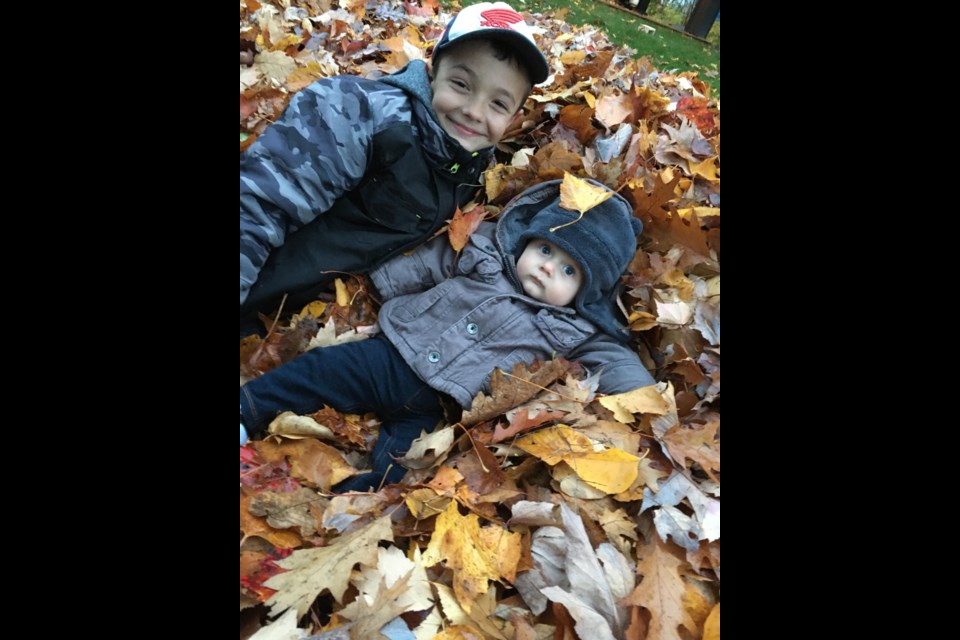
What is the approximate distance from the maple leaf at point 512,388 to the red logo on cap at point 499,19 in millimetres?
1203

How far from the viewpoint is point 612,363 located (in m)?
2.14

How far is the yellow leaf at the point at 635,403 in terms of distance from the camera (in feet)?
6.07

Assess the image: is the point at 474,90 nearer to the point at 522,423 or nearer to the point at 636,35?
the point at 522,423

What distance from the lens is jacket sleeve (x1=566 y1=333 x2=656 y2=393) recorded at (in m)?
2.05

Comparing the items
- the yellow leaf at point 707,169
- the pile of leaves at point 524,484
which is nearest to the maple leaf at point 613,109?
the pile of leaves at point 524,484

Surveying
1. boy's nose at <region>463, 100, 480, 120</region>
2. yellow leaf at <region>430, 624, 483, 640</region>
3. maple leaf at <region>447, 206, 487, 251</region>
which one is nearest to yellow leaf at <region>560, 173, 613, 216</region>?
maple leaf at <region>447, 206, 487, 251</region>

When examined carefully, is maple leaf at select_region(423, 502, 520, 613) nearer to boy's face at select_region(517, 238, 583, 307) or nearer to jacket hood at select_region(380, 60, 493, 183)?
boy's face at select_region(517, 238, 583, 307)

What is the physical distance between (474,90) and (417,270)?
754 mm

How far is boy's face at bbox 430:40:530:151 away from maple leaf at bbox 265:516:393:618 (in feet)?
4.67

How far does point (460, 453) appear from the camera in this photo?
1.81m
